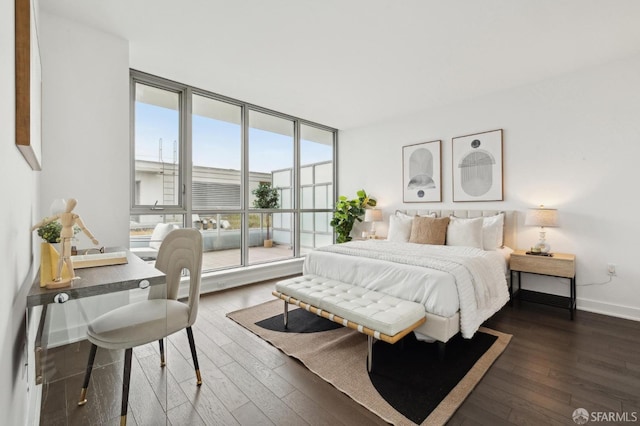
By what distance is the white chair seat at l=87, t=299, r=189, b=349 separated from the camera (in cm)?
138

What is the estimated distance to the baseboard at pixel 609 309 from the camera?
10.2 feet

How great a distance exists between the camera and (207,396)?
187 cm

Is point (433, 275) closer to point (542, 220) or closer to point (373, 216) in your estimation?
point (542, 220)

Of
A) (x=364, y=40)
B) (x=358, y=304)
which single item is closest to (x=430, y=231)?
(x=358, y=304)

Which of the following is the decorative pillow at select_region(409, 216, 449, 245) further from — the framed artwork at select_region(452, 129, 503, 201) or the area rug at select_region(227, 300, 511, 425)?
the area rug at select_region(227, 300, 511, 425)

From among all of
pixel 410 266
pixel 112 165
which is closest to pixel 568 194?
pixel 410 266

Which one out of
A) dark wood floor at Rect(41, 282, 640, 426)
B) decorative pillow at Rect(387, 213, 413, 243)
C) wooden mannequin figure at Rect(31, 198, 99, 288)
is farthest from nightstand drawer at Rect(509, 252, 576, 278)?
wooden mannequin figure at Rect(31, 198, 99, 288)

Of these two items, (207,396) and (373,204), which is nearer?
(207,396)

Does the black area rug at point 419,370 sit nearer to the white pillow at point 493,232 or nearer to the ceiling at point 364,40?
the white pillow at point 493,232

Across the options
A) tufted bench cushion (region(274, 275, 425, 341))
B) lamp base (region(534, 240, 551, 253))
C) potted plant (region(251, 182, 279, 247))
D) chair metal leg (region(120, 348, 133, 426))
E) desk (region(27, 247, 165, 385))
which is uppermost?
potted plant (region(251, 182, 279, 247))

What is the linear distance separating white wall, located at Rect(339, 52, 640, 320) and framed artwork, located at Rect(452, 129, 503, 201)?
10 cm

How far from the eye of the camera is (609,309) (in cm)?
326

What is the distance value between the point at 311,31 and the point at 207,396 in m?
3.03

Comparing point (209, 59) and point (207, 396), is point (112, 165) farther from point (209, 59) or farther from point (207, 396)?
point (207, 396)
